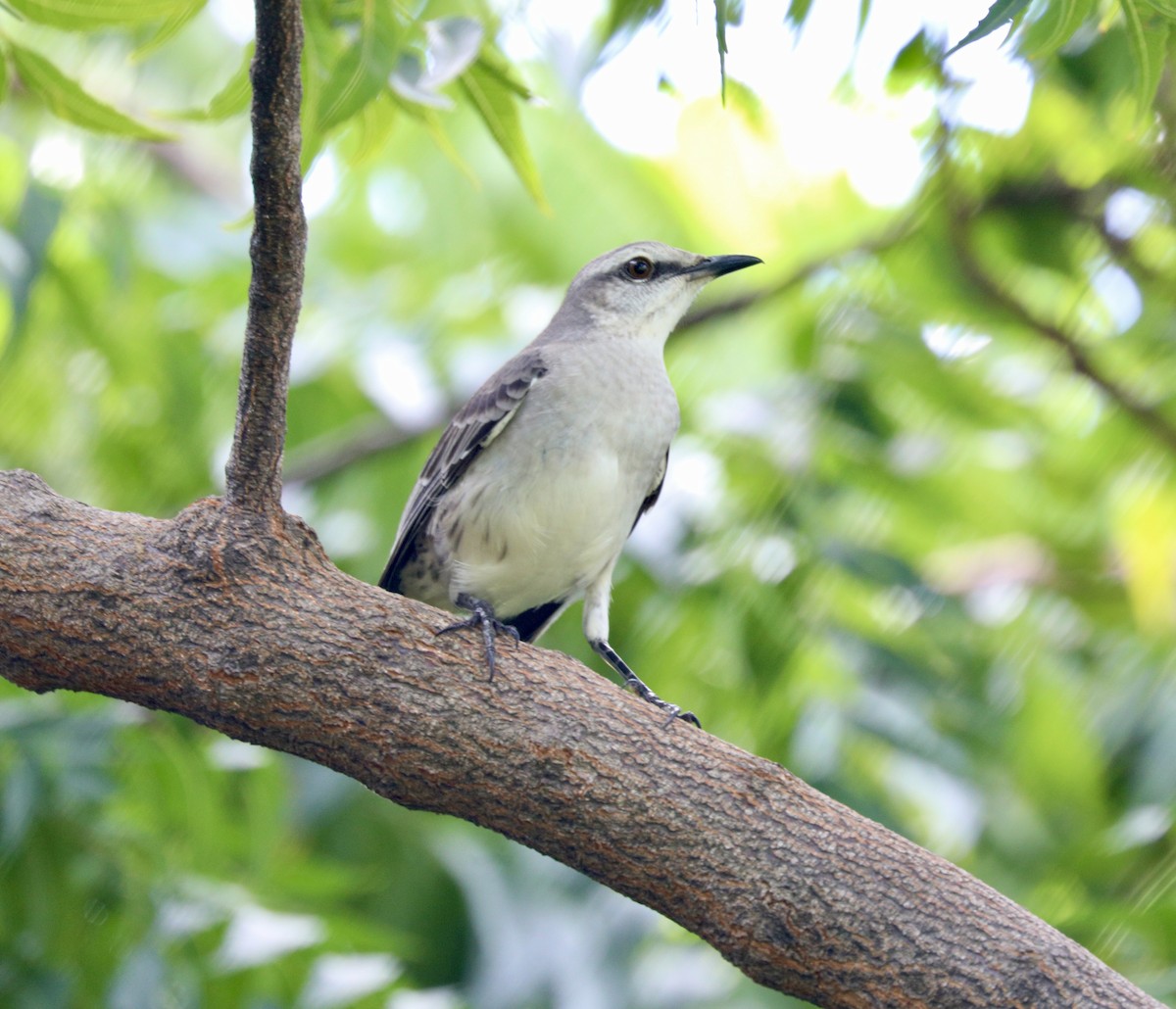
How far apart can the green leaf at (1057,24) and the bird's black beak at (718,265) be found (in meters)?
2.79

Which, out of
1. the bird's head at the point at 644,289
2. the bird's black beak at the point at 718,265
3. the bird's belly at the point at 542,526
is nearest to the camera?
the bird's belly at the point at 542,526

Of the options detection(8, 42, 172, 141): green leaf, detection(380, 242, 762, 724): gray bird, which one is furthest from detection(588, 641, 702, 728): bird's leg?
detection(8, 42, 172, 141): green leaf

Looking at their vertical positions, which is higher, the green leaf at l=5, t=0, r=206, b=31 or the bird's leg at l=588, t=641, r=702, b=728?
the green leaf at l=5, t=0, r=206, b=31

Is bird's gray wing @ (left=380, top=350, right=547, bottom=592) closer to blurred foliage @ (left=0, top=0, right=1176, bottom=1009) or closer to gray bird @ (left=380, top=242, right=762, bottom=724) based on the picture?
gray bird @ (left=380, top=242, right=762, bottom=724)

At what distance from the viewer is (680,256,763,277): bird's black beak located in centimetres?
567

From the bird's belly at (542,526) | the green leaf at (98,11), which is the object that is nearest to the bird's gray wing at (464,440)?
the bird's belly at (542,526)

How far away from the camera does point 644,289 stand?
5938 millimetres

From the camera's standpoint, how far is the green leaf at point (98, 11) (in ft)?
10.1

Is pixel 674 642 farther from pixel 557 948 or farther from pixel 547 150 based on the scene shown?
pixel 547 150

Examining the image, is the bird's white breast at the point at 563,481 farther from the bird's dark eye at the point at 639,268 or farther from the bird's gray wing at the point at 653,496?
the bird's dark eye at the point at 639,268

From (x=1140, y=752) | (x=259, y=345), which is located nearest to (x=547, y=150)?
(x=1140, y=752)

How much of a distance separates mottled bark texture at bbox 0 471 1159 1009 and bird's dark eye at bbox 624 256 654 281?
281cm

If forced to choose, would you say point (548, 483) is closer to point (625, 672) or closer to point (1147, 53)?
point (625, 672)

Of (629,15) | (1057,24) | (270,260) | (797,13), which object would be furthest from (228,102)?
(1057,24)
